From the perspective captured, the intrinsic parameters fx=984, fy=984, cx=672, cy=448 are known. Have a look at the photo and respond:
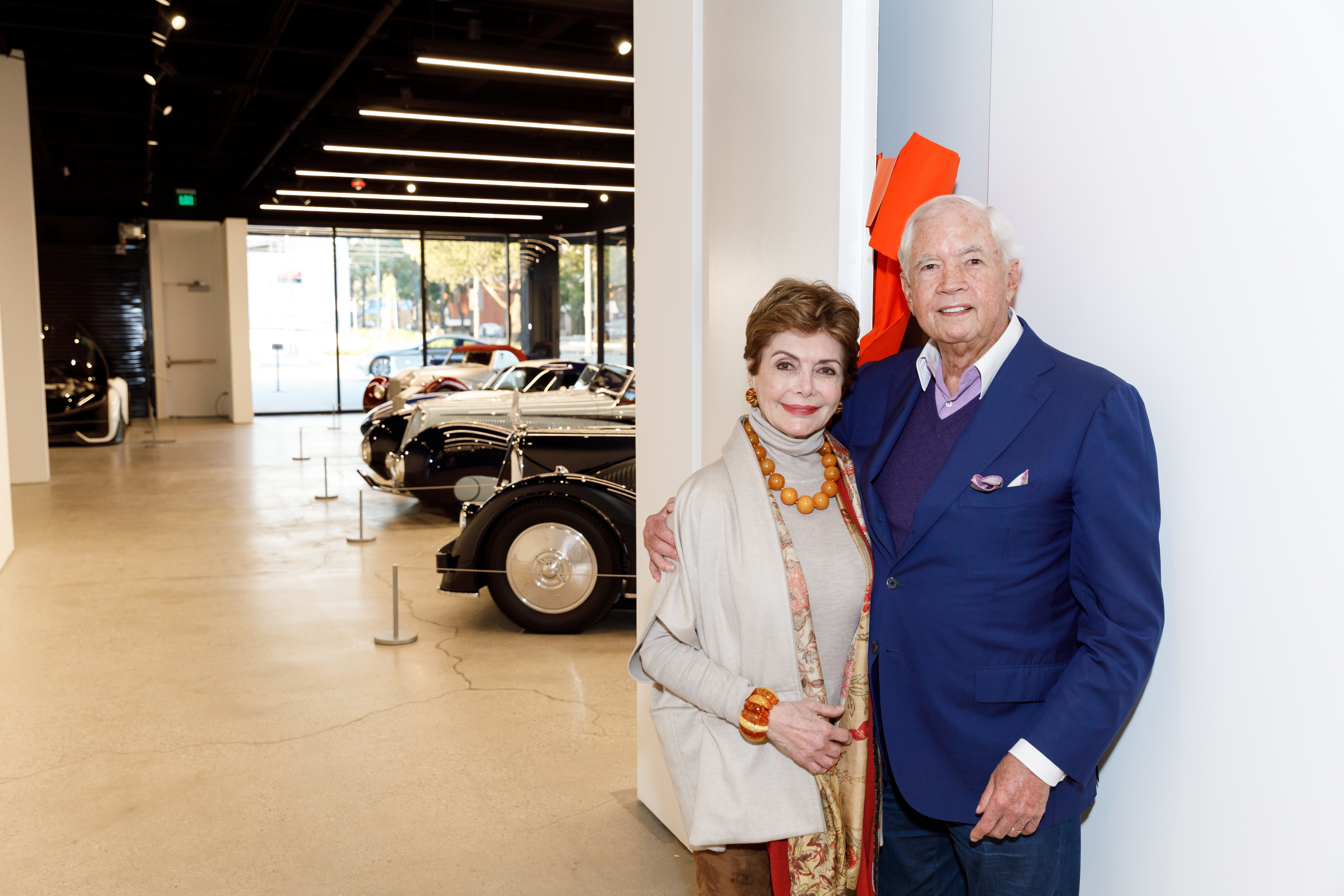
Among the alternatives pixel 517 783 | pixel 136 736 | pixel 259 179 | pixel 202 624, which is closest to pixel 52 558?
pixel 202 624

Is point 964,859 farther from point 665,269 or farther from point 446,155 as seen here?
point 446,155

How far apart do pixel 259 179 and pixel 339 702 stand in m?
14.4

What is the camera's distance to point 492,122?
10281 mm

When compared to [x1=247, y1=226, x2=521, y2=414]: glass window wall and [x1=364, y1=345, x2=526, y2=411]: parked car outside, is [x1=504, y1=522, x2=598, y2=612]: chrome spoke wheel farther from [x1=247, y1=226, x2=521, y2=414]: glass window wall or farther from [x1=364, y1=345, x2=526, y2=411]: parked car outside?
[x1=247, y1=226, x2=521, y2=414]: glass window wall

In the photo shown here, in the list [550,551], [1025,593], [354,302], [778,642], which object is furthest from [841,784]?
[354,302]

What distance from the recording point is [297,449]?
14141 mm

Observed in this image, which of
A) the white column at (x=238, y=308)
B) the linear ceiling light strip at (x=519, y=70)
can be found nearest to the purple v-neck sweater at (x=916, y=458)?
the linear ceiling light strip at (x=519, y=70)

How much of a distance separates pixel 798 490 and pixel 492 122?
934cm

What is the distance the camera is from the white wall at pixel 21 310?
35.3ft

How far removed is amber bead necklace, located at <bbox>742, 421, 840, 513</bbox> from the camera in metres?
1.84

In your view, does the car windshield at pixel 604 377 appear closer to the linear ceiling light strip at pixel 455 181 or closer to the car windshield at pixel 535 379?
the car windshield at pixel 535 379

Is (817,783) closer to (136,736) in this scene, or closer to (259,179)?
(136,736)

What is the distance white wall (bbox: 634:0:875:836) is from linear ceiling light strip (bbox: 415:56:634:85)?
4760 millimetres

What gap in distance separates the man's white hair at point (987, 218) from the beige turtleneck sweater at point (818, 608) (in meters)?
0.46
